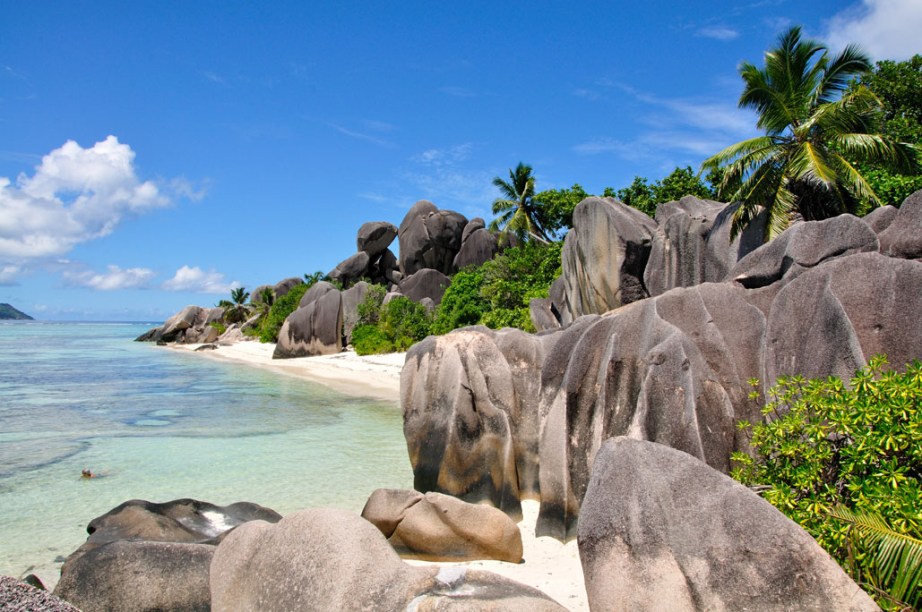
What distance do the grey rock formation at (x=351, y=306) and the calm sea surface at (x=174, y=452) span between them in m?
10.00

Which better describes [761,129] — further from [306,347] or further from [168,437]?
[306,347]

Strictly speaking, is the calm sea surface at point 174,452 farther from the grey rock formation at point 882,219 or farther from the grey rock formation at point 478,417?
the grey rock formation at point 882,219

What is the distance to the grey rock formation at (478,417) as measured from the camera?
756cm

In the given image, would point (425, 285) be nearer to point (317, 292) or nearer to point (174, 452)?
point (317, 292)

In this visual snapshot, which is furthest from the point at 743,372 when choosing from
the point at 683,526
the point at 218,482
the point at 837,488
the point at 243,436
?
the point at 243,436

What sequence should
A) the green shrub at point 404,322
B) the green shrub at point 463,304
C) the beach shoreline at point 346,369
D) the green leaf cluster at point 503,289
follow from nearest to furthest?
the beach shoreline at point 346,369, the green leaf cluster at point 503,289, the green shrub at point 463,304, the green shrub at point 404,322

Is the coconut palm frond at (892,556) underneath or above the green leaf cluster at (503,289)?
underneath

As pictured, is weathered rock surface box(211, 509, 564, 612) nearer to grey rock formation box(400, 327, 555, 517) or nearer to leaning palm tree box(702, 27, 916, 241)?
grey rock formation box(400, 327, 555, 517)

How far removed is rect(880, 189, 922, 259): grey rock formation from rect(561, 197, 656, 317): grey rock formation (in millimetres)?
9473

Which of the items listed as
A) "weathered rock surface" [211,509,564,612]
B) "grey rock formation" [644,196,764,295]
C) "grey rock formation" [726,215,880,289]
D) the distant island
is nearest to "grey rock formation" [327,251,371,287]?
"grey rock formation" [644,196,764,295]

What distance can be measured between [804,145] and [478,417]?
10459 millimetres

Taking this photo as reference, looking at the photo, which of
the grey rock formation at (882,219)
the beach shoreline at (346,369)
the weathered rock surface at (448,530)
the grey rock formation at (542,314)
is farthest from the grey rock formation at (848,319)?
the beach shoreline at (346,369)

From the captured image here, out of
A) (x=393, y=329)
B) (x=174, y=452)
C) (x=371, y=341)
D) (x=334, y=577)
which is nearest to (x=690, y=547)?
(x=334, y=577)

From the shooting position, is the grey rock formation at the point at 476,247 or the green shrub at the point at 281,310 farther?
the green shrub at the point at 281,310
